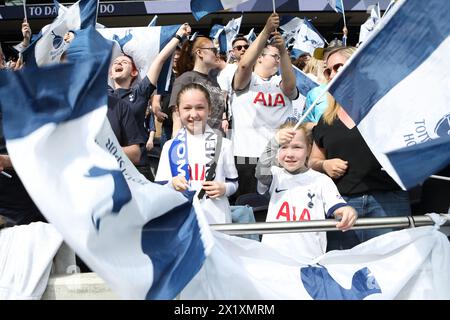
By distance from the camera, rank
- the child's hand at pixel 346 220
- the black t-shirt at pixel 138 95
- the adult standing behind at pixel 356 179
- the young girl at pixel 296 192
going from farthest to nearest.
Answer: the black t-shirt at pixel 138 95
the adult standing behind at pixel 356 179
the young girl at pixel 296 192
the child's hand at pixel 346 220

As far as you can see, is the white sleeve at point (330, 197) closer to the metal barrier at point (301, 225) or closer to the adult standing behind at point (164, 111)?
the metal barrier at point (301, 225)

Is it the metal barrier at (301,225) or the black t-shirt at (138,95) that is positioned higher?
the black t-shirt at (138,95)

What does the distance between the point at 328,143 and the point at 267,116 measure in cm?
105

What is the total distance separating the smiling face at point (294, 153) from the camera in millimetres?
4086

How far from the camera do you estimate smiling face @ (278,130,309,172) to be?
4.09m

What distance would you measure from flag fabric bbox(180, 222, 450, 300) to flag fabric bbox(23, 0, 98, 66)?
2464mm

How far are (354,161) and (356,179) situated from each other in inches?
4.7

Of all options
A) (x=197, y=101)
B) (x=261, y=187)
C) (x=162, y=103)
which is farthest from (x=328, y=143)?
(x=162, y=103)

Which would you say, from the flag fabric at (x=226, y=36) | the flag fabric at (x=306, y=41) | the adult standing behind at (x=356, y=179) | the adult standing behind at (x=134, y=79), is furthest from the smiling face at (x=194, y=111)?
the flag fabric at (x=306, y=41)

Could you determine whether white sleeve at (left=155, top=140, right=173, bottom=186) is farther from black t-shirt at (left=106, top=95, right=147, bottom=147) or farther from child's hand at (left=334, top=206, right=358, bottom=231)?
child's hand at (left=334, top=206, right=358, bottom=231)

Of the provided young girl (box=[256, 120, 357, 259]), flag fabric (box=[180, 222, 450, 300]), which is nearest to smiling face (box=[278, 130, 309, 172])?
young girl (box=[256, 120, 357, 259])

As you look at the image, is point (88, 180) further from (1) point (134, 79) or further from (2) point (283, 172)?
(1) point (134, 79)

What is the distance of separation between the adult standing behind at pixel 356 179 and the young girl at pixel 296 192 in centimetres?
16
